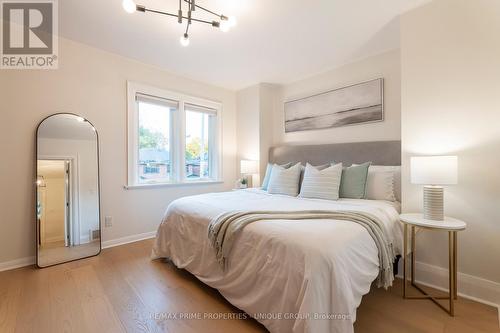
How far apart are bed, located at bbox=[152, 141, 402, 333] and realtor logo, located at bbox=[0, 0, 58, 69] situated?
2.32 metres

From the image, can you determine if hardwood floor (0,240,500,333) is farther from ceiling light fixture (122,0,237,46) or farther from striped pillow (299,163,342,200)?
ceiling light fixture (122,0,237,46)

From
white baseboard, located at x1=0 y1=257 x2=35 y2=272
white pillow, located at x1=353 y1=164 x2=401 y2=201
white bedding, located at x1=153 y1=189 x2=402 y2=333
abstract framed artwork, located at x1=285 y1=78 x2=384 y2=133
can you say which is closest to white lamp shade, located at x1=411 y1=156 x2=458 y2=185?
white bedding, located at x1=153 y1=189 x2=402 y2=333

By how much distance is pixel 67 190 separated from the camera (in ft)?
8.51

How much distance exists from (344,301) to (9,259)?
125 inches

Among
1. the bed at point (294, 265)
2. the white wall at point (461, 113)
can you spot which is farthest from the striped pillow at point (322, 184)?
the white wall at point (461, 113)

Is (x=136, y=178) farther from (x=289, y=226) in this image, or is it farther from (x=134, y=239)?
(x=289, y=226)

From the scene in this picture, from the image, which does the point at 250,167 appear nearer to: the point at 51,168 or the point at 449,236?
the point at 51,168

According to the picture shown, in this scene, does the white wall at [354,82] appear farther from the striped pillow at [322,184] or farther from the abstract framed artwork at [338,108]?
the striped pillow at [322,184]

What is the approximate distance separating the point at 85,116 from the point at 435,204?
3.72m

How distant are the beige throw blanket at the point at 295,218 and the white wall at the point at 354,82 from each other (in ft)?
5.29

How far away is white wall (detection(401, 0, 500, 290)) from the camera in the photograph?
1.75 meters

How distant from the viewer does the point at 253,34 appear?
2479mm

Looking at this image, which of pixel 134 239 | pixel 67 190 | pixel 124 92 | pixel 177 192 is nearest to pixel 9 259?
pixel 67 190

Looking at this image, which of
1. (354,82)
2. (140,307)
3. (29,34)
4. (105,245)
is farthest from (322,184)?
(29,34)
